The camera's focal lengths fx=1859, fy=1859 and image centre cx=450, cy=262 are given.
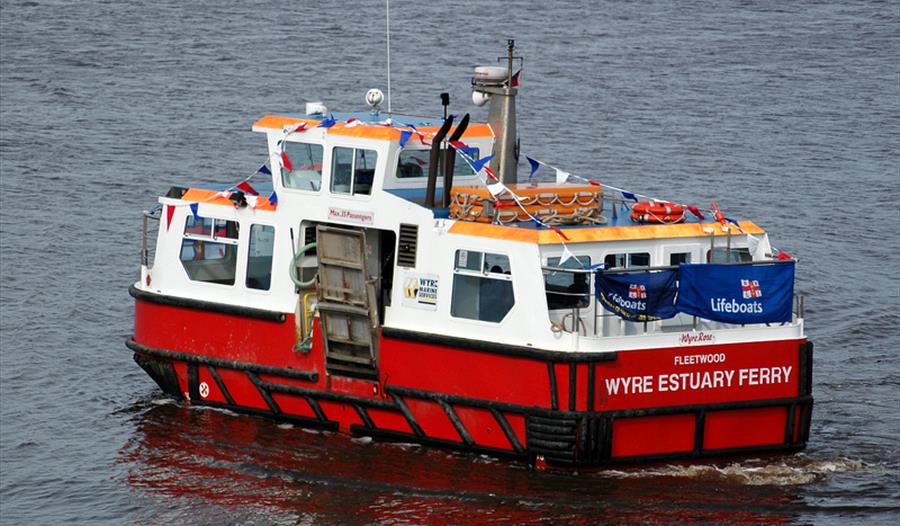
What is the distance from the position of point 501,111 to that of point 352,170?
2443mm

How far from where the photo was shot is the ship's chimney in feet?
84.2

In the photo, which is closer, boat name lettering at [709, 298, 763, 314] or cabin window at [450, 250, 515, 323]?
boat name lettering at [709, 298, 763, 314]

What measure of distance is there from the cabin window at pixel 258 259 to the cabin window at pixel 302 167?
89 centimetres

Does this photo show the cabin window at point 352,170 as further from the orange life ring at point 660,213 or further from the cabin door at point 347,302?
the orange life ring at point 660,213

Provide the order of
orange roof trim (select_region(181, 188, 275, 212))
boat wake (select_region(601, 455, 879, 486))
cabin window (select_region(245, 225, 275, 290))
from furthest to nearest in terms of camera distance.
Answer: cabin window (select_region(245, 225, 275, 290)) → orange roof trim (select_region(181, 188, 275, 212)) → boat wake (select_region(601, 455, 879, 486))

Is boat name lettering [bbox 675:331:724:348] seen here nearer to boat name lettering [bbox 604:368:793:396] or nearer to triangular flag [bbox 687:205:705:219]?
boat name lettering [bbox 604:368:793:396]

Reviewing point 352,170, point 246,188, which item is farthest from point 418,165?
point 246,188

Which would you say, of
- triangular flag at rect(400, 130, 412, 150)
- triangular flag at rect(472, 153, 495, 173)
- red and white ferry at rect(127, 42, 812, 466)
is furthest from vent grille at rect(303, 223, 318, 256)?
triangular flag at rect(472, 153, 495, 173)

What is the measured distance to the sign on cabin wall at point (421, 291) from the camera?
24.0 metres

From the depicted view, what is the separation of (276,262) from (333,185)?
1.43 m

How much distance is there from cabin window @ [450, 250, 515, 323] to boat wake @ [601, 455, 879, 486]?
2.50 meters

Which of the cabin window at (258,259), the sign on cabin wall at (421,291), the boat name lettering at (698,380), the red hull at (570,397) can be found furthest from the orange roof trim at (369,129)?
the boat name lettering at (698,380)

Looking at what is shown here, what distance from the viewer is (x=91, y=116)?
46.1m

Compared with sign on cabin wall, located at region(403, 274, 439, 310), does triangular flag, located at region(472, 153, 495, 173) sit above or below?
above
